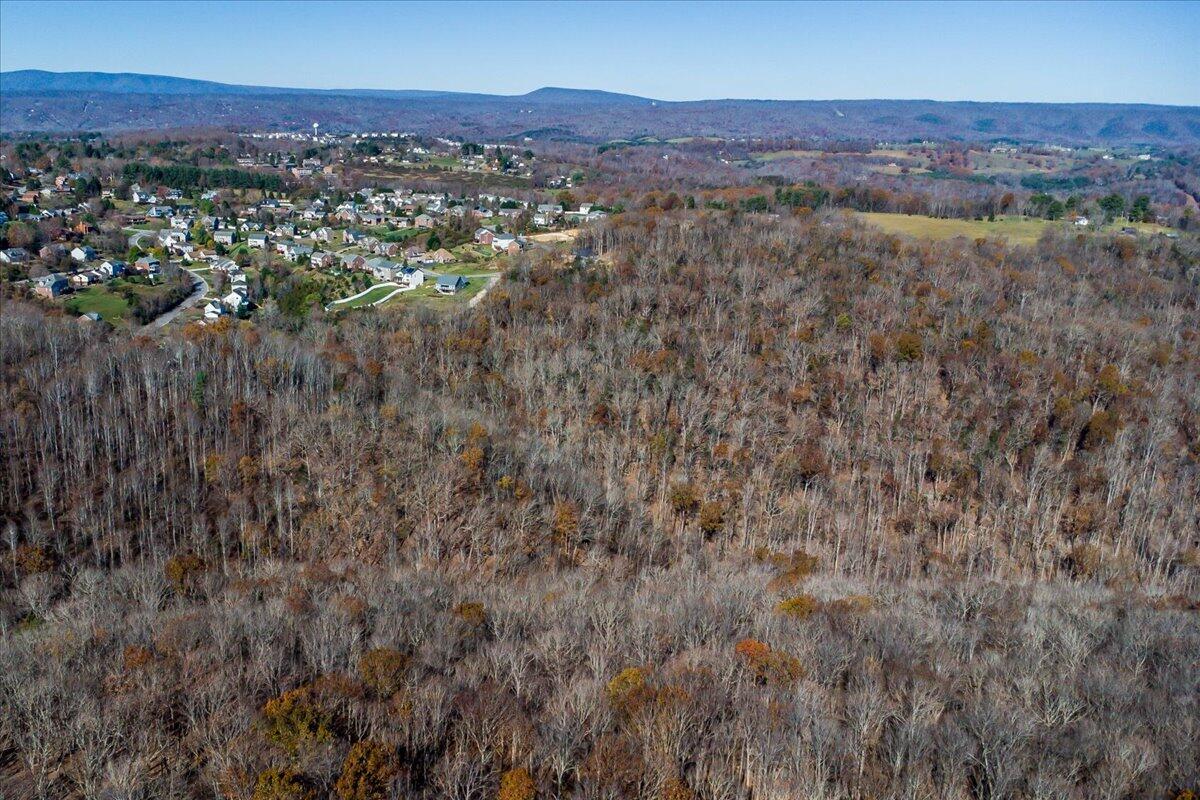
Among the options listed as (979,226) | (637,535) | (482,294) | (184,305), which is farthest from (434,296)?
(979,226)

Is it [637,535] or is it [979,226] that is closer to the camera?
[637,535]

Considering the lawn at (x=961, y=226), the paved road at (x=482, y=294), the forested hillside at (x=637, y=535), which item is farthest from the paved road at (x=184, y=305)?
the lawn at (x=961, y=226)

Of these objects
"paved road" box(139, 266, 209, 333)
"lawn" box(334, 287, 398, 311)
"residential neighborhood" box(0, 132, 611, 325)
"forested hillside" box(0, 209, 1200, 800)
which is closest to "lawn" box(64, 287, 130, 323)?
"residential neighborhood" box(0, 132, 611, 325)

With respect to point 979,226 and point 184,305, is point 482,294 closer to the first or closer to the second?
point 184,305

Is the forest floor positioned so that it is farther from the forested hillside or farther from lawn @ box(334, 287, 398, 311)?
lawn @ box(334, 287, 398, 311)

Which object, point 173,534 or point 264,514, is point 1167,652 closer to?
point 264,514

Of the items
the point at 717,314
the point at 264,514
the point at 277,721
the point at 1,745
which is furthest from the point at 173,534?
the point at 717,314
